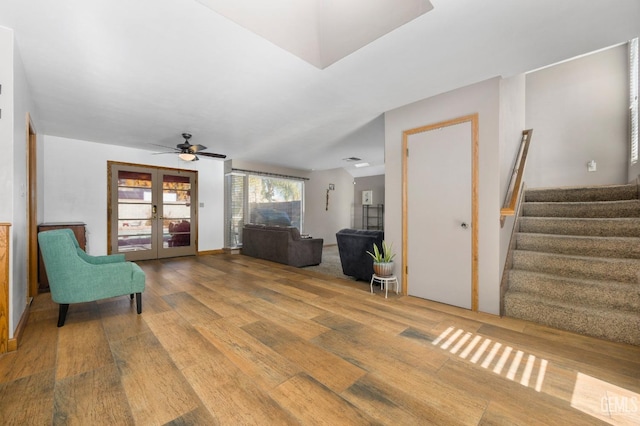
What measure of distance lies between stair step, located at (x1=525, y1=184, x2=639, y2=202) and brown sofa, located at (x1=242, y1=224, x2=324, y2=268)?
3755 mm

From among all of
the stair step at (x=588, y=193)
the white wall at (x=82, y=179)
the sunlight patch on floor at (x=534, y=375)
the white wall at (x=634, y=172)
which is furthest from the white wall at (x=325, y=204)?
the white wall at (x=634, y=172)

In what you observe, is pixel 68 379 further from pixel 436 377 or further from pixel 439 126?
pixel 439 126

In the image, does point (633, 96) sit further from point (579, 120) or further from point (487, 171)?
point (487, 171)

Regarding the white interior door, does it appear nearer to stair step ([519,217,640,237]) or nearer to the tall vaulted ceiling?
the tall vaulted ceiling

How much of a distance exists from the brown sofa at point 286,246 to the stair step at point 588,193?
3.75m

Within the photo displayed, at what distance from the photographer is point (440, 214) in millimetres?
3246

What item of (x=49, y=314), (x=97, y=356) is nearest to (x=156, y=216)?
(x=49, y=314)

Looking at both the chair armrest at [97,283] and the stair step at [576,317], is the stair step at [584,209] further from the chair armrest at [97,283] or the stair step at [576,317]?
the chair armrest at [97,283]

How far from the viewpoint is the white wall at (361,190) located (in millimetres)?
9258

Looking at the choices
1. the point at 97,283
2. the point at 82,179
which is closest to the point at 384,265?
the point at 97,283

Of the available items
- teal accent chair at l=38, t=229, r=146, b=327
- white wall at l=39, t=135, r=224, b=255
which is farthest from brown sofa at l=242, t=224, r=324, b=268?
teal accent chair at l=38, t=229, r=146, b=327

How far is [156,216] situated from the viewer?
6.07 meters

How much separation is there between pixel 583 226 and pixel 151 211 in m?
7.56

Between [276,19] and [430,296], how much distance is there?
3.40 metres
